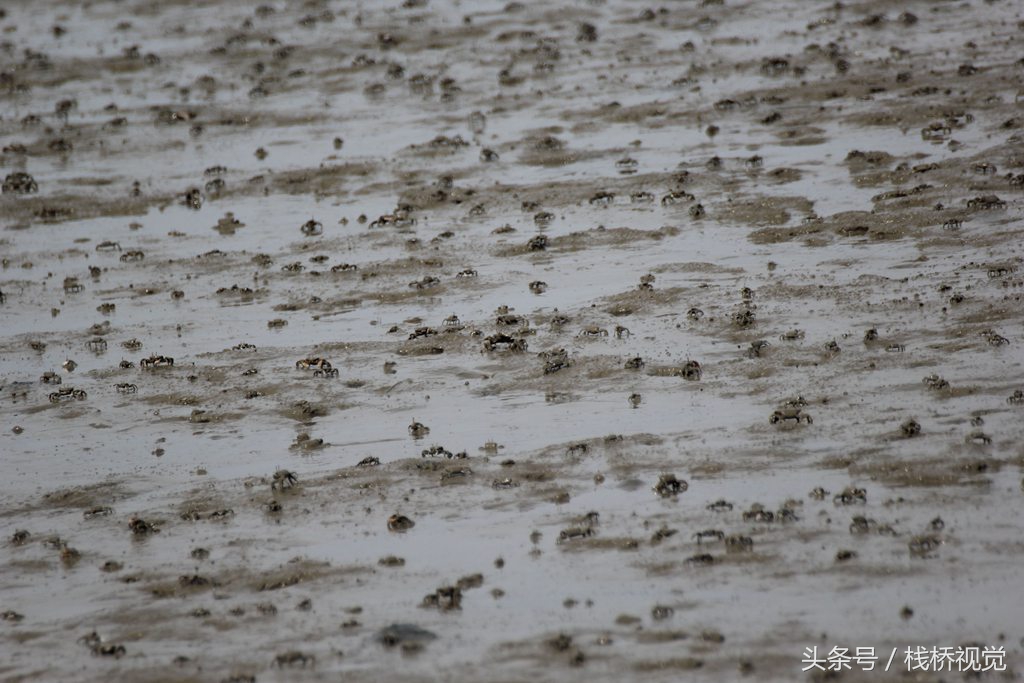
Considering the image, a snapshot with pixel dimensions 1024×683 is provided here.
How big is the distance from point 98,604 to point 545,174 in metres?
9.60

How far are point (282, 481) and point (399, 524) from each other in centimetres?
121

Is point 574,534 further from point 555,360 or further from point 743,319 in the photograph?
point 743,319

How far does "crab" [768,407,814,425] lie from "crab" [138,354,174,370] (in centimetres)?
576

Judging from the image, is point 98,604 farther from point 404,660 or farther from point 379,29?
point 379,29

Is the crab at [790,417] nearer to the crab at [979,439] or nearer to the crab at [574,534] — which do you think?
the crab at [979,439]

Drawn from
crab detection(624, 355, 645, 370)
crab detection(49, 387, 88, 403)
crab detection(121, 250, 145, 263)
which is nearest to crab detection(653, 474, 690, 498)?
crab detection(624, 355, 645, 370)

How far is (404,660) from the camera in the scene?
→ 8.15 meters

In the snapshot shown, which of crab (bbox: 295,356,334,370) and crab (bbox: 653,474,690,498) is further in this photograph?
crab (bbox: 295,356,334,370)

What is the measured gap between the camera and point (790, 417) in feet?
34.8

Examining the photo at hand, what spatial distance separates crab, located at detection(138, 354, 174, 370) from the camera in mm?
13156

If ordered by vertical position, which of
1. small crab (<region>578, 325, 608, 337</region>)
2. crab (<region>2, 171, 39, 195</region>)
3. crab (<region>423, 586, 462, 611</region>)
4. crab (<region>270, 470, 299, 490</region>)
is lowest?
crab (<region>423, 586, 462, 611</region>)

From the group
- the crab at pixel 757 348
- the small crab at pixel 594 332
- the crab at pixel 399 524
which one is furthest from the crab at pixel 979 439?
A: the crab at pixel 399 524

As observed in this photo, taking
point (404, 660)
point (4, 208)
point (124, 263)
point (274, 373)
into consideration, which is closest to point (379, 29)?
point (4, 208)

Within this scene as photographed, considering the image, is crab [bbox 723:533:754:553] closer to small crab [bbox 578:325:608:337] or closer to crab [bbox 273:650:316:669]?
crab [bbox 273:650:316:669]
